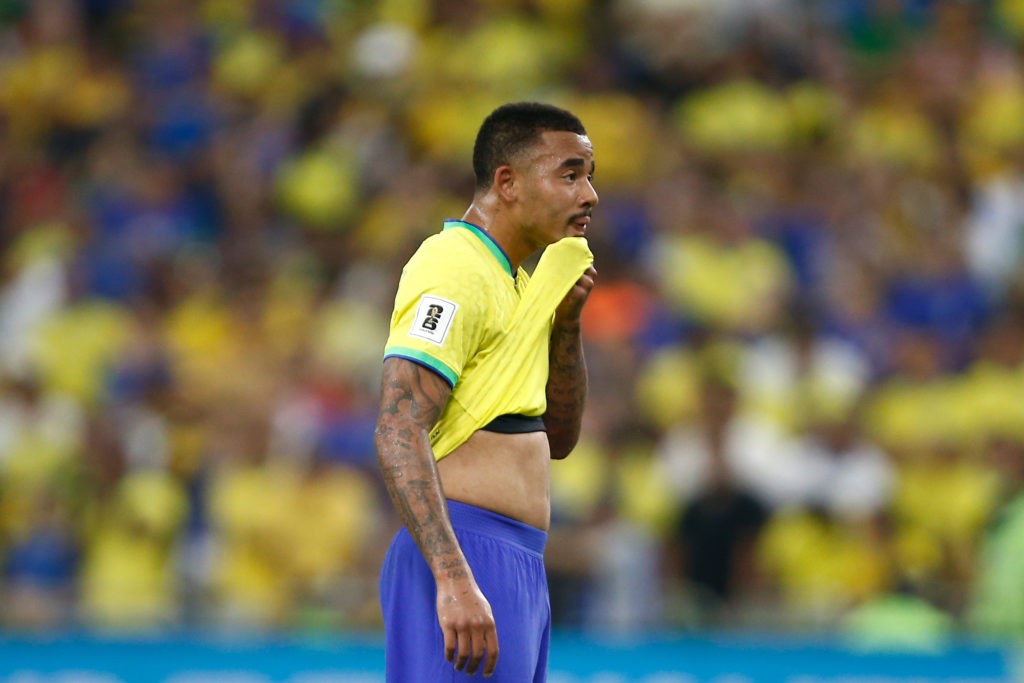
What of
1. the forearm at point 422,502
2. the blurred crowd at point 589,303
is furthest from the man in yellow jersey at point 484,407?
the blurred crowd at point 589,303

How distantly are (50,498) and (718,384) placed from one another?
379cm

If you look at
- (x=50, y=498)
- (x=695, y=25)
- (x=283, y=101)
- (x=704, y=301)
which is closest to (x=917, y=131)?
(x=695, y=25)

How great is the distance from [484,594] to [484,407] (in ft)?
1.51

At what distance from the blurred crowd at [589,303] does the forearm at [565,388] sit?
3714 millimetres

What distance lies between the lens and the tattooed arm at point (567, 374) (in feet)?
14.8

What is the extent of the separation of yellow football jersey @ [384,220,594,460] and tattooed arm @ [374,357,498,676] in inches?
2.9

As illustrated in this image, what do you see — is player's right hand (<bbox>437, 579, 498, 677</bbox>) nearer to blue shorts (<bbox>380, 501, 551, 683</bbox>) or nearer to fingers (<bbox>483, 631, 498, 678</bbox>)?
fingers (<bbox>483, 631, 498, 678</bbox>)

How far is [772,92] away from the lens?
12.6 meters

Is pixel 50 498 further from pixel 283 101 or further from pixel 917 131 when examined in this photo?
pixel 917 131

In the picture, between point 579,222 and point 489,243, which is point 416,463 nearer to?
point 489,243

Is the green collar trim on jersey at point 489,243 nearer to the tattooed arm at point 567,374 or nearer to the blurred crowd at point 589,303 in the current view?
the tattooed arm at point 567,374

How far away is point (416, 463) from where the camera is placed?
13.0 ft

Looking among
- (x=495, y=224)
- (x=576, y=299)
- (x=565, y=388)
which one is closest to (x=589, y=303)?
(x=565, y=388)

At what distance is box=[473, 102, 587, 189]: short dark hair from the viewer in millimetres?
4355
